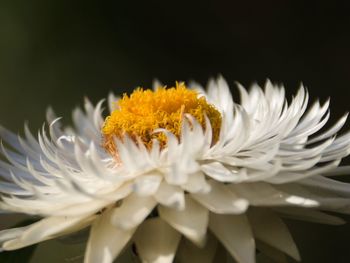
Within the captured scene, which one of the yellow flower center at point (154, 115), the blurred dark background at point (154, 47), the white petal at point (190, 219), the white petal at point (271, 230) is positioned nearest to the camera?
the white petal at point (190, 219)

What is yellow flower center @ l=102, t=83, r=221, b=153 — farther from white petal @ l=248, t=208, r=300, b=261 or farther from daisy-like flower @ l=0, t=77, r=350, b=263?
white petal @ l=248, t=208, r=300, b=261

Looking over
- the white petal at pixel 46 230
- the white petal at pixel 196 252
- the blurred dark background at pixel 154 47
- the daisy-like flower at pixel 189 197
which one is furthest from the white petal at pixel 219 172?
the blurred dark background at pixel 154 47

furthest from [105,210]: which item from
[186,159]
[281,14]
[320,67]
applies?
[281,14]

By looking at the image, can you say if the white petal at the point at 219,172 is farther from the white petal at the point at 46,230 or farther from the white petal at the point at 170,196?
the white petal at the point at 46,230

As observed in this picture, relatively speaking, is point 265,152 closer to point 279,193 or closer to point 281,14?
point 279,193

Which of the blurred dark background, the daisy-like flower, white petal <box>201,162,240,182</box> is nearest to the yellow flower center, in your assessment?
the daisy-like flower

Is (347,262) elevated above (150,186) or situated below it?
below

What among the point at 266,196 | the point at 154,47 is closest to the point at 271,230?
the point at 266,196
